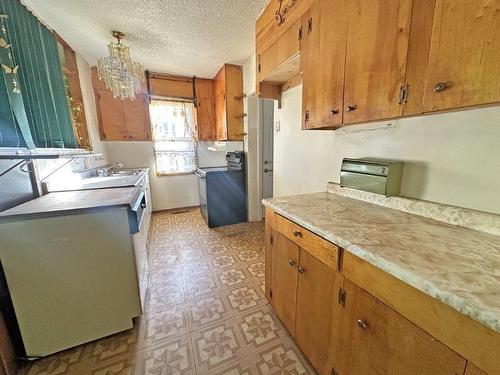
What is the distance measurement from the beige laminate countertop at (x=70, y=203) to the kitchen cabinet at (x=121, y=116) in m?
2.19

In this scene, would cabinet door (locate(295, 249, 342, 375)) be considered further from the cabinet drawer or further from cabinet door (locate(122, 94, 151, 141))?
cabinet door (locate(122, 94, 151, 141))

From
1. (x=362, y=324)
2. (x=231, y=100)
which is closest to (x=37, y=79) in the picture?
(x=231, y=100)

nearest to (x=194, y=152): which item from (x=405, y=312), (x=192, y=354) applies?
(x=192, y=354)

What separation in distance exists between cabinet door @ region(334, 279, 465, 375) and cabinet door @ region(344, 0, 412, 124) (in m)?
0.82

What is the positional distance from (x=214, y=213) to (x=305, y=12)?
266 cm

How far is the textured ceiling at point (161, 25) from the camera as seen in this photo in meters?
1.75

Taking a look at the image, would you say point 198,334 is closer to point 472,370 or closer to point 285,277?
point 285,277

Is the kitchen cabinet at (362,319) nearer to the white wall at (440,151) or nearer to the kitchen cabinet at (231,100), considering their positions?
the white wall at (440,151)

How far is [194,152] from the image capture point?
4117mm

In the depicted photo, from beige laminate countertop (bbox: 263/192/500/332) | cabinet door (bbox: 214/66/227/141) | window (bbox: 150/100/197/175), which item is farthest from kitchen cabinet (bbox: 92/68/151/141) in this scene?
beige laminate countertop (bbox: 263/192/500/332)

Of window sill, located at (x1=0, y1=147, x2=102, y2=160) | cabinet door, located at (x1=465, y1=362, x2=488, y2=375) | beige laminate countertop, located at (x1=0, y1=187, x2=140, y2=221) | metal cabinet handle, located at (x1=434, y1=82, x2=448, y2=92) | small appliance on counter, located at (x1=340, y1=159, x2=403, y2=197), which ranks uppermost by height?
metal cabinet handle, located at (x1=434, y1=82, x2=448, y2=92)

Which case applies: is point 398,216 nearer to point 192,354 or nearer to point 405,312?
point 405,312

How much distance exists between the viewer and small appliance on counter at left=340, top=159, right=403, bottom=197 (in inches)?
44.8

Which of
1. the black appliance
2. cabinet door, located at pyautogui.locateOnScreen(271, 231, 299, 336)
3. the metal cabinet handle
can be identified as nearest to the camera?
the metal cabinet handle
